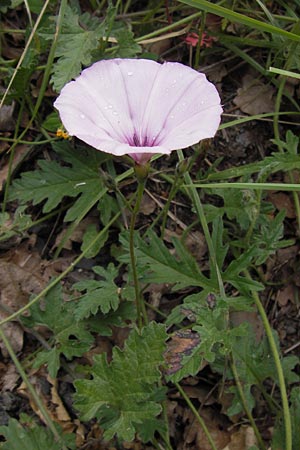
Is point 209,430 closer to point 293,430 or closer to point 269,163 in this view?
point 293,430

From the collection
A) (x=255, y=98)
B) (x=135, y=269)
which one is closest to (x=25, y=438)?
(x=135, y=269)

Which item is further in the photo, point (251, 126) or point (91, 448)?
point (251, 126)

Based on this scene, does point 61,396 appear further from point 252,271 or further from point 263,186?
point 263,186

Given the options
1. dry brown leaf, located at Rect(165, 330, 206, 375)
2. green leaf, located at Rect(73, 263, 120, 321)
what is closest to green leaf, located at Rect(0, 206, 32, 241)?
green leaf, located at Rect(73, 263, 120, 321)

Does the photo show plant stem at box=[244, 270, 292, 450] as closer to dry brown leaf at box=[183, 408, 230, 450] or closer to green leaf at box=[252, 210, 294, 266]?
green leaf at box=[252, 210, 294, 266]

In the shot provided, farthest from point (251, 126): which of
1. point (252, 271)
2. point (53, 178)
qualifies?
point (53, 178)

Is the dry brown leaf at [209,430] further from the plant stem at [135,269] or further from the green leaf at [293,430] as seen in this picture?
the plant stem at [135,269]
